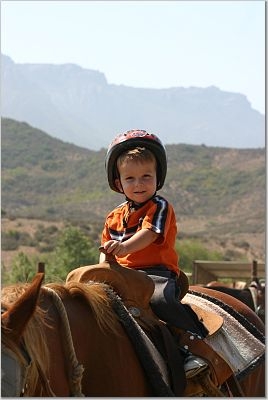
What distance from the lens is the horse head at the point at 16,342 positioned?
297 cm

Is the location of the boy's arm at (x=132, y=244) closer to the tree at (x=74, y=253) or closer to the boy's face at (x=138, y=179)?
the boy's face at (x=138, y=179)

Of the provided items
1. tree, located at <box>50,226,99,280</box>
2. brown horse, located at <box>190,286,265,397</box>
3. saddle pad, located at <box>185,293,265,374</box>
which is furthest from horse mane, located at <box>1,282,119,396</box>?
tree, located at <box>50,226,99,280</box>

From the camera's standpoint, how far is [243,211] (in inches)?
3260

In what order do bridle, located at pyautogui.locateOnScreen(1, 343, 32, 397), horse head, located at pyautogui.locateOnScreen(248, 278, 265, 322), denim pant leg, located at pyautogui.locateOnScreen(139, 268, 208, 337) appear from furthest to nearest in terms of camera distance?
horse head, located at pyautogui.locateOnScreen(248, 278, 265, 322)
denim pant leg, located at pyautogui.locateOnScreen(139, 268, 208, 337)
bridle, located at pyautogui.locateOnScreen(1, 343, 32, 397)

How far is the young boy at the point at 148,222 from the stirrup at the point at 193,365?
19cm

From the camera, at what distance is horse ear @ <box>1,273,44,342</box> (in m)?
3.13

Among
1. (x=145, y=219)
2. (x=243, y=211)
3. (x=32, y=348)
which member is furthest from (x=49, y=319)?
(x=243, y=211)

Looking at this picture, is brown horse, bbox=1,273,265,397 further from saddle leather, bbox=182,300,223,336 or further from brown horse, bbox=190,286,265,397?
brown horse, bbox=190,286,265,397

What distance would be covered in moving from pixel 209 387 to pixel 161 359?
500mm

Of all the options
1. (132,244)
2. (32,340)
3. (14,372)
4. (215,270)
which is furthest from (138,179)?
(215,270)

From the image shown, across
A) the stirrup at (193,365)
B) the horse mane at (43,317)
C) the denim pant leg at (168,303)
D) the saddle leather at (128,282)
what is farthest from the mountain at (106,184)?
the horse mane at (43,317)

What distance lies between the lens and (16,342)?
3.12 meters

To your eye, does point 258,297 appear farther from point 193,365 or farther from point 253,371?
point 193,365

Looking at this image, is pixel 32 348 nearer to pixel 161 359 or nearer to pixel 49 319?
pixel 49 319
